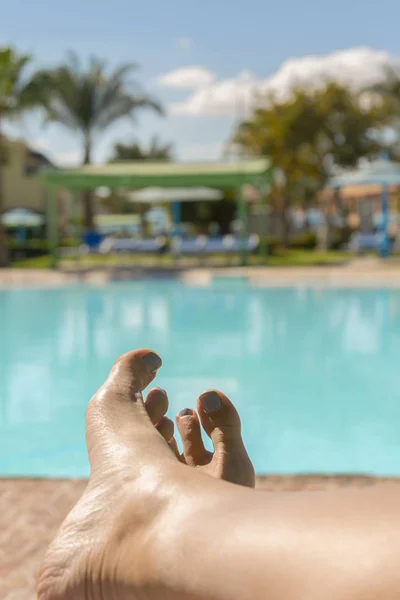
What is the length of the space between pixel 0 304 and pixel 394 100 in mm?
15261

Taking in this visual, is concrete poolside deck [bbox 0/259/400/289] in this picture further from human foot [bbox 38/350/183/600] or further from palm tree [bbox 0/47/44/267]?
human foot [bbox 38/350/183/600]

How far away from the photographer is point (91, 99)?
23.9 m

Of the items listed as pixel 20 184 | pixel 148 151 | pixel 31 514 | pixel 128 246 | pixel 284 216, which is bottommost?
pixel 31 514

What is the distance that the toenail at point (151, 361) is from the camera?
1.65 meters

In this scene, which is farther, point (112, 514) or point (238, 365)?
point (238, 365)

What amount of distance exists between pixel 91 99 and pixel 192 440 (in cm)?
2358

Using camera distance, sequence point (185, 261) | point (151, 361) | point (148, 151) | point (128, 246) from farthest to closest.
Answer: point (148, 151), point (185, 261), point (128, 246), point (151, 361)

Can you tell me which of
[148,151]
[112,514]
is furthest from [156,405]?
[148,151]

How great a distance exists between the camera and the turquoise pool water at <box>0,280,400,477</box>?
15.9ft

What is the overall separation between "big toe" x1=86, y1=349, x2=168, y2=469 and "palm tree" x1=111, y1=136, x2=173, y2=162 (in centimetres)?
4518

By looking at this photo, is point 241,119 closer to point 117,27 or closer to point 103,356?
point 117,27

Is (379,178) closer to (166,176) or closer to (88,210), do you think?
(166,176)

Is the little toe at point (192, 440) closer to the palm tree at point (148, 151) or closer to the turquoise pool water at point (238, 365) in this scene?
the turquoise pool water at point (238, 365)

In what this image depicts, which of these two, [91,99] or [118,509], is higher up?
[91,99]
